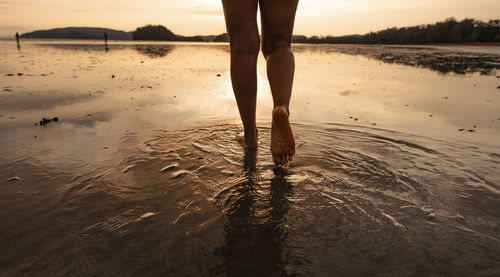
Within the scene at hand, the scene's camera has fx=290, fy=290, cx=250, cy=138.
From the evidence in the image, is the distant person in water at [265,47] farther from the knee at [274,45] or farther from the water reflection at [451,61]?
the water reflection at [451,61]

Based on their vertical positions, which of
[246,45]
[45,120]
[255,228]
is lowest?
[255,228]

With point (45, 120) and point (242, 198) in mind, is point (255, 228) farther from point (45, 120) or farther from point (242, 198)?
point (45, 120)

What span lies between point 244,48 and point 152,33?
11237 cm

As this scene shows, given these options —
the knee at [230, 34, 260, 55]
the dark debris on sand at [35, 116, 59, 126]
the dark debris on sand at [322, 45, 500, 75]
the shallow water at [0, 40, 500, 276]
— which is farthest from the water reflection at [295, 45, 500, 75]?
the dark debris on sand at [35, 116, 59, 126]

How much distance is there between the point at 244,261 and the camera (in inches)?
40.0

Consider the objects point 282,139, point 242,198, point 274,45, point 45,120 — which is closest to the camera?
point 242,198

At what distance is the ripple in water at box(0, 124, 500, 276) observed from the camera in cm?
101

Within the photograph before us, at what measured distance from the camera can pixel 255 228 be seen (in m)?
1.20

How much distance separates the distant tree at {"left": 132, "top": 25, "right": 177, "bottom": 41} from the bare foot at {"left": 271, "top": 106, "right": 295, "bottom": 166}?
111 meters

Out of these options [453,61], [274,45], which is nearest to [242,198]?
[274,45]

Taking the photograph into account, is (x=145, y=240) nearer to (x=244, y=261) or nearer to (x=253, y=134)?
(x=244, y=261)

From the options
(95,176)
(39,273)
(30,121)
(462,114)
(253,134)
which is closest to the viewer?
(39,273)

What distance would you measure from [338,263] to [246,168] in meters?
0.92

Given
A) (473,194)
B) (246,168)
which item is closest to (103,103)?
(246,168)
